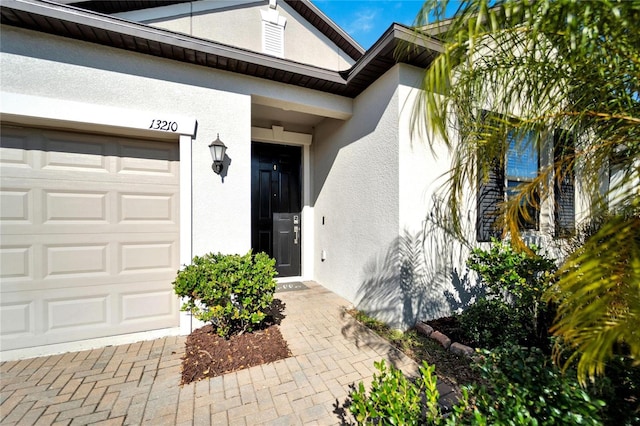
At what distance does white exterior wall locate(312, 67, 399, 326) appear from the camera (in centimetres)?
332

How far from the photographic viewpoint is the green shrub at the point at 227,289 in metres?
2.68

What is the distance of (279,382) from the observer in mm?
2283

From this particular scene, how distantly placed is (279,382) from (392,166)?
9.05 feet

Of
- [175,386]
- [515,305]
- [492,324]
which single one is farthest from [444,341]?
[175,386]

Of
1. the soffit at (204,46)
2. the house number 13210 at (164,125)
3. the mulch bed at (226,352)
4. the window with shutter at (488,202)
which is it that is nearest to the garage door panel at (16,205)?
the house number 13210 at (164,125)

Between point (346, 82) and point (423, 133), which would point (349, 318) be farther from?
point (346, 82)

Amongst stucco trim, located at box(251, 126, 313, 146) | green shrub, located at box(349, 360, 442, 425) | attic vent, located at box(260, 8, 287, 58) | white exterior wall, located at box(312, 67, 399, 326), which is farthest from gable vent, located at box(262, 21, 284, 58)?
→ green shrub, located at box(349, 360, 442, 425)

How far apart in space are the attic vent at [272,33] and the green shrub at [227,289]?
4.02m

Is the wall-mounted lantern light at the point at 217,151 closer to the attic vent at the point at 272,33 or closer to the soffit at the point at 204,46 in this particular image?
the soffit at the point at 204,46

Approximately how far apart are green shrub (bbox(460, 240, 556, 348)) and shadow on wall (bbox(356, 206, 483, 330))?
52cm

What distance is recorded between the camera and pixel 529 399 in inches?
47.3

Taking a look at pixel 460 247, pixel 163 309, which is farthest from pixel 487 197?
pixel 163 309

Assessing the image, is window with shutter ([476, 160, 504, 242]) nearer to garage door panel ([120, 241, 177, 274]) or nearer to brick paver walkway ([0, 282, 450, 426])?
brick paver walkway ([0, 282, 450, 426])

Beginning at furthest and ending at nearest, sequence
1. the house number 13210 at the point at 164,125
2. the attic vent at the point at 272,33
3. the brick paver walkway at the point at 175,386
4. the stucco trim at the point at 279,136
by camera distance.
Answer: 1. the stucco trim at the point at 279,136
2. the attic vent at the point at 272,33
3. the house number 13210 at the point at 164,125
4. the brick paver walkway at the point at 175,386
